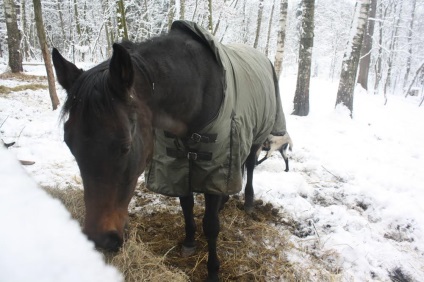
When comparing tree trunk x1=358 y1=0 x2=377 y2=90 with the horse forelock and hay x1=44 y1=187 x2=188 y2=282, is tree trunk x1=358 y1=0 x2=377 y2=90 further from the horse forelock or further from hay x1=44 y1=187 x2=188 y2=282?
the horse forelock

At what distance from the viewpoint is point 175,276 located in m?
2.06

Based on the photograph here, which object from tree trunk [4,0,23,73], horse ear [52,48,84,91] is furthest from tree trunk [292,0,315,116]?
tree trunk [4,0,23,73]

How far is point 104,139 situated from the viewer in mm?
1364

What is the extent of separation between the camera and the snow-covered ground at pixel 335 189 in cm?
270

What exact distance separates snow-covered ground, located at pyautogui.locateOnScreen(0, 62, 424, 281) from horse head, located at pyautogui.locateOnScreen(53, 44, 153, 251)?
0.23 m

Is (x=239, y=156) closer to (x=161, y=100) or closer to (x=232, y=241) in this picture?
(x=161, y=100)

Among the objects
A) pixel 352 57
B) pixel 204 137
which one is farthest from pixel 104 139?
pixel 352 57

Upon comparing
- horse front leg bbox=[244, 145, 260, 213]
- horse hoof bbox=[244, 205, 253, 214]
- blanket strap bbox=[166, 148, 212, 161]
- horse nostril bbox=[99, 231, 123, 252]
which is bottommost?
horse hoof bbox=[244, 205, 253, 214]

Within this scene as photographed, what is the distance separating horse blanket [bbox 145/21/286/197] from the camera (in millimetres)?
2107

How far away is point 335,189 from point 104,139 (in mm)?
3446

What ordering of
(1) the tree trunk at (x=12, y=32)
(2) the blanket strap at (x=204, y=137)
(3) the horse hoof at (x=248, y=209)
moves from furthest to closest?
(1) the tree trunk at (x=12, y=32) < (3) the horse hoof at (x=248, y=209) < (2) the blanket strap at (x=204, y=137)

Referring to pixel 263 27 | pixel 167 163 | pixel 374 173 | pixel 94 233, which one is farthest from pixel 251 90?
pixel 263 27

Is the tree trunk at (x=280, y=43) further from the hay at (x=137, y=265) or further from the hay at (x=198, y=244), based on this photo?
the hay at (x=137, y=265)

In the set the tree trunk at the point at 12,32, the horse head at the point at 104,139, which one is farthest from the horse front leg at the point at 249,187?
the tree trunk at the point at 12,32
